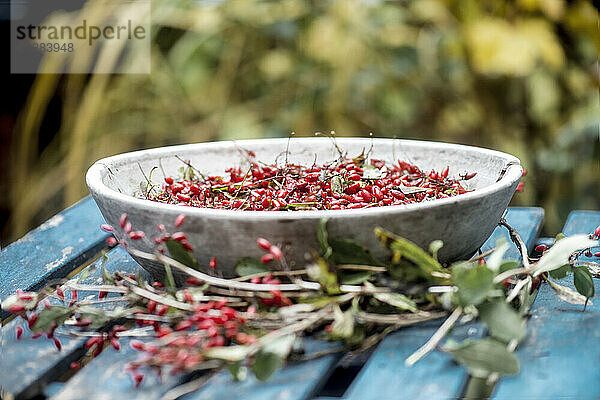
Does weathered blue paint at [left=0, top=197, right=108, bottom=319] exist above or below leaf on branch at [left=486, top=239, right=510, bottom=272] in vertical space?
below

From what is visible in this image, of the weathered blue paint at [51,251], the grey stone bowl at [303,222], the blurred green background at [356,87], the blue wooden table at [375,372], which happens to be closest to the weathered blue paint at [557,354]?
the blue wooden table at [375,372]

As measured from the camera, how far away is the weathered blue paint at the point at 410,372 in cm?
53

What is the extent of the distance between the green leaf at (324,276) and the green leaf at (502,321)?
5.0 inches

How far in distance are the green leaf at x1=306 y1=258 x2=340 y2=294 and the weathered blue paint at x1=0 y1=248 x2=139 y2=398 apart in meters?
0.24

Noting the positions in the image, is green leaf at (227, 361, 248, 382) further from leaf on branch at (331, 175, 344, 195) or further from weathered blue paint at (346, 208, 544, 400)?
leaf on branch at (331, 175, 344, 195)

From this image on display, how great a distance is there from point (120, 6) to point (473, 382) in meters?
1.61

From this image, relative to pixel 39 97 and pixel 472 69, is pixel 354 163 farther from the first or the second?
pixel 39 97

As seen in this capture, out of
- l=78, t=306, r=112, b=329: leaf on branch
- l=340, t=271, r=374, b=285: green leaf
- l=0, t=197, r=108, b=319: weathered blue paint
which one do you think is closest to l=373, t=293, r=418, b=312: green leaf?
l=340, t=271, r=374, b=285: green leaf

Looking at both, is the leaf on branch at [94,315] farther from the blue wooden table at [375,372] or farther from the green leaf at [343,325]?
the green leaf at [343,325]

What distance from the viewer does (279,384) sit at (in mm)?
538

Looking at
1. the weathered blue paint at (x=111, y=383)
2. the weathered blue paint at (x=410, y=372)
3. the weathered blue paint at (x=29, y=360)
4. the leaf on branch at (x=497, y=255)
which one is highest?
the leaf on branch at (x=497, y=255)

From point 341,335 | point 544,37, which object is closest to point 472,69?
point 544,37

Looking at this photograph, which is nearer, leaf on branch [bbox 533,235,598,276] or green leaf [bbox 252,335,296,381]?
green leaf [bbox 252,335,296,381]

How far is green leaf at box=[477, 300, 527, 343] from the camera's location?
1.79 feet
